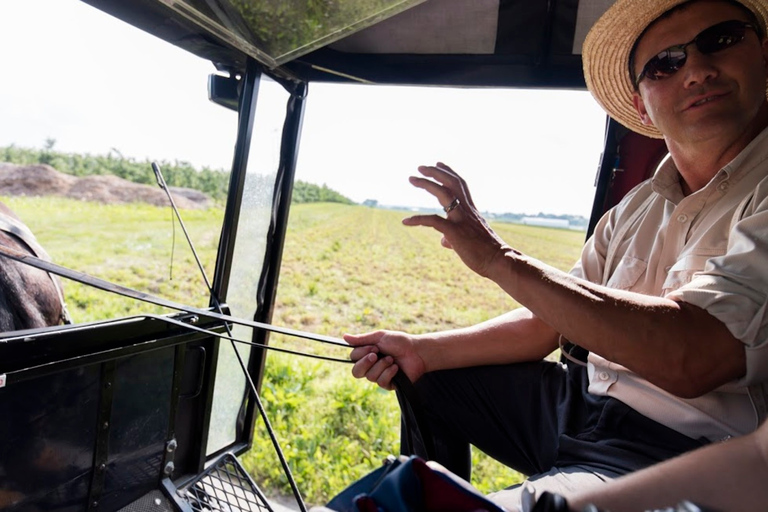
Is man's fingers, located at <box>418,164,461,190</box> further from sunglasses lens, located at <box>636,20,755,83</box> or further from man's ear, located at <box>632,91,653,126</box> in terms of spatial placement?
man's ear, located at <box>632,91,653,126</box>

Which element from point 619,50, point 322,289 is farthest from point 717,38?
point 322,289

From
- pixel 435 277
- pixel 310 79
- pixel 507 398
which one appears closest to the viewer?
pixel 507 398

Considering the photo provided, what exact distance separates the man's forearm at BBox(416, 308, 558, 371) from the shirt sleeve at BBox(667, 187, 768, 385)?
626mm

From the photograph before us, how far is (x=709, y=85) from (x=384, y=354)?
1243 millimetres

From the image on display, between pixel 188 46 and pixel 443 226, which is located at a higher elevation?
pixel 188 46

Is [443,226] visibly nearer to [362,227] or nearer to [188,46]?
[188,46]

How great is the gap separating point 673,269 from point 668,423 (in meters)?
0.39

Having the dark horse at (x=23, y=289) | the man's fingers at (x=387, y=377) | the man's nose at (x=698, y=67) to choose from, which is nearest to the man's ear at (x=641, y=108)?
the man's nose at (x=698, y=67)

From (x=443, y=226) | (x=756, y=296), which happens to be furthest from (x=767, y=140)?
(x=443, y=226)

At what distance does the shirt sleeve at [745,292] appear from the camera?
3.50 feet

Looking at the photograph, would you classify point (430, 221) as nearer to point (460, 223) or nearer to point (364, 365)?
point (460, 223)

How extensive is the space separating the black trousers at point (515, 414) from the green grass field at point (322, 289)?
0.87m

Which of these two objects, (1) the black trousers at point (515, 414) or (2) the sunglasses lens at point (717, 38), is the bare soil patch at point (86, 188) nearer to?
(1) the black trousers at point (515, 414)

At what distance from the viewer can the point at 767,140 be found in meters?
1.34
